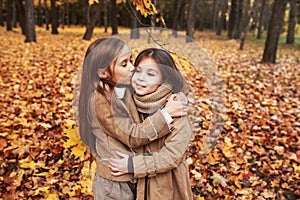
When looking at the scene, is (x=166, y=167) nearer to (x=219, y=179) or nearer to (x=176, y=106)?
(x=176, y=106)

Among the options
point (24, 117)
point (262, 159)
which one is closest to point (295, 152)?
point (262, 159)

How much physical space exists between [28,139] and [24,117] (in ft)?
2.72

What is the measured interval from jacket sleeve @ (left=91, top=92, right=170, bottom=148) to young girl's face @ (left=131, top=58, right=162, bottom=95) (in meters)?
0.12

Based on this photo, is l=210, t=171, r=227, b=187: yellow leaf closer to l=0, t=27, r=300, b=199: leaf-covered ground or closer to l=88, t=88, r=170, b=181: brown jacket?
l=0, t=27, r=300, b=199: leaf-covered ground

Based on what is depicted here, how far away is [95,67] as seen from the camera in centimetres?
169

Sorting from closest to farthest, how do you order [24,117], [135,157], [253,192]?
[135,157] < [253,192] < [24,117]

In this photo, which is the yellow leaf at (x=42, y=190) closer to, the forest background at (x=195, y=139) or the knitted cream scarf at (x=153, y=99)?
the forest background at (x=195, y=139)

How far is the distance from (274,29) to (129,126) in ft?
34.1

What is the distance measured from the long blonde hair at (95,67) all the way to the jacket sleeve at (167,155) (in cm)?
35

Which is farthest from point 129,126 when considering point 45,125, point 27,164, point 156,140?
point 45,125

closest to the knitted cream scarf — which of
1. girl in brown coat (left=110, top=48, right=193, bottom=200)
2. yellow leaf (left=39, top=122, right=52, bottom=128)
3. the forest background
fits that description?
girl in brown coat (left=110, top=48, right=193, bottom=200)

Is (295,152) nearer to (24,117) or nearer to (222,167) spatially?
(222,167)

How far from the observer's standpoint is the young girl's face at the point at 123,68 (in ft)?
5.40

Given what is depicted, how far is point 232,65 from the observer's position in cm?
1073
